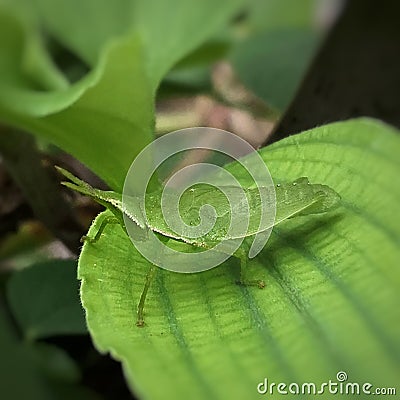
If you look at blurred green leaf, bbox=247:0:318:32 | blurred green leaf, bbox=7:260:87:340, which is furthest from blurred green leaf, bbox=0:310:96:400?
blurred green leaf, bbox=247:0:318:32

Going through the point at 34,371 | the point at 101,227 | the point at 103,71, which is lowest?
the point at 34,371

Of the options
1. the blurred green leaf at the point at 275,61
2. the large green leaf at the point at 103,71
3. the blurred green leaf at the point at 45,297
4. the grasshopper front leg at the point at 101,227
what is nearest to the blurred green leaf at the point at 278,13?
the blurred green leaf at the point at 275,61

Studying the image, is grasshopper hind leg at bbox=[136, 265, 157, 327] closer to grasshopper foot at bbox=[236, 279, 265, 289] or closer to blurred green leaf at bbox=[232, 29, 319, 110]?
grasshopper foot at bbox=[236, 279, 265, 289]

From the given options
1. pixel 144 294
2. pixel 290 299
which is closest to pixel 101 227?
pixel 144 294

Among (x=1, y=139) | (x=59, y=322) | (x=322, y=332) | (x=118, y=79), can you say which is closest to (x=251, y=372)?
(x=322, y=332)

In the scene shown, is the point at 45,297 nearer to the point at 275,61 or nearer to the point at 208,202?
the point at 208,202

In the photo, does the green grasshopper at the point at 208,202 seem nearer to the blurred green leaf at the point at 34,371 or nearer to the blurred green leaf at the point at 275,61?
the blurred green leaf at the point at 34,371
